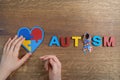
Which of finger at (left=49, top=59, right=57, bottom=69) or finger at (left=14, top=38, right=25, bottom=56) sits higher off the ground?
finger at (left=14, top=38, right=25, bottom=56)

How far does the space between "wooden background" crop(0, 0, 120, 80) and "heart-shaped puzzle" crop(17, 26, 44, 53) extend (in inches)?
0.7

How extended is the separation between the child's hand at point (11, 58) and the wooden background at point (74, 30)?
0.11 feet

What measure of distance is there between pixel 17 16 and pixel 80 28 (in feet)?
0.90

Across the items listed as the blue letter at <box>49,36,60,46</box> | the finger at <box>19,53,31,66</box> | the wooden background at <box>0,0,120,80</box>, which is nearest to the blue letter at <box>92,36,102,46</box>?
the wooden background at <box>0,0,120,80</box>

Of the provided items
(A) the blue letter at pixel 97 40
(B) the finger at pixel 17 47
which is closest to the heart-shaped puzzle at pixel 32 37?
(B) the finger at pixel 17 47

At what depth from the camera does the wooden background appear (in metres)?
0.88

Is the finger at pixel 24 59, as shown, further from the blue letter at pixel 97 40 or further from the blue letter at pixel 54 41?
the blue letter at pixel 97 40

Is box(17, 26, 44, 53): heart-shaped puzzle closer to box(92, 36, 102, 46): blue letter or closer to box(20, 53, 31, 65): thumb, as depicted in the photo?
box(20, 53, 31, 65): thumb

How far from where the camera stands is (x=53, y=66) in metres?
0.84

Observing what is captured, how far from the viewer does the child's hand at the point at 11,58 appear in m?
0.83

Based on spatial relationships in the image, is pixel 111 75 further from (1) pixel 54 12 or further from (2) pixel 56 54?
(1) pixel 54 12

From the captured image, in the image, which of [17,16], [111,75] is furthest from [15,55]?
[111,75]

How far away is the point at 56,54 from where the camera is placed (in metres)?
0.88

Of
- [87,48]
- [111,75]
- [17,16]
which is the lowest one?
[111,75]
